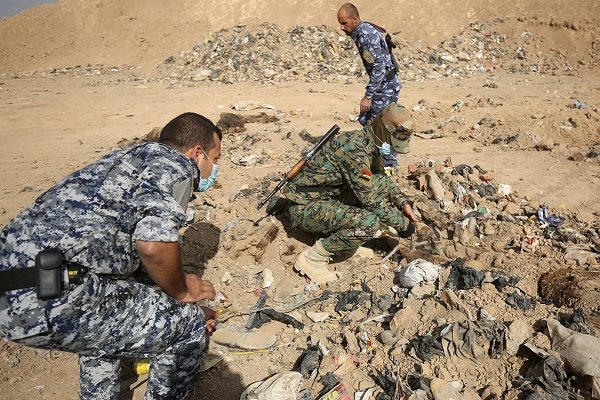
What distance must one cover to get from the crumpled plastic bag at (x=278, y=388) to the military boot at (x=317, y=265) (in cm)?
111

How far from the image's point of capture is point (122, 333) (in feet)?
6.59

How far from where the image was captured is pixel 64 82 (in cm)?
1302

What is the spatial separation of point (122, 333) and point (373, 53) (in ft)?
13.8

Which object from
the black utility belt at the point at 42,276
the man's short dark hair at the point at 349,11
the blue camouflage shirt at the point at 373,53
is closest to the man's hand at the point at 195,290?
the black utility belt at the point at 42,276

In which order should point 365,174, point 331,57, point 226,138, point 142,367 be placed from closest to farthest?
point 142,367 → point 365,174 → point 226,138 → point 331,57

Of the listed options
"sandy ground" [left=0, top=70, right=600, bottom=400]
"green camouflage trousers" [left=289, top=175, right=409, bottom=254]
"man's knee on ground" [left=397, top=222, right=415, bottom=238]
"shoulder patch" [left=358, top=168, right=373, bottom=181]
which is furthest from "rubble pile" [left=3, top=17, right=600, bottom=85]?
"shoulder patch" [left=358, top=168, right=373, bottom=181]

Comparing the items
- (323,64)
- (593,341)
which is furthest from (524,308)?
(323,64)

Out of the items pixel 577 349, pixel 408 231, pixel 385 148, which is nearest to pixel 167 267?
pixel 577 349

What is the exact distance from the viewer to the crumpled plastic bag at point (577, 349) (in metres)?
2.30

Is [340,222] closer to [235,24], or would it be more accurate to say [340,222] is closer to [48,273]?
[48,273]

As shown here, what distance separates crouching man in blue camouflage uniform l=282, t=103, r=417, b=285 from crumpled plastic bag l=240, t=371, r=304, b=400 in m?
1.13

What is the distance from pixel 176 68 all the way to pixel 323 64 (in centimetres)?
466

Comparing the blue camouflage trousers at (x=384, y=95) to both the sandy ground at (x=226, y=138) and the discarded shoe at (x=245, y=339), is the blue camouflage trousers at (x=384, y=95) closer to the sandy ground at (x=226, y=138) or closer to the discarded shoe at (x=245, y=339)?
the sandy ground at (x=226, y=138)

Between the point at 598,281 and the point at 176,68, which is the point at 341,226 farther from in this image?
the point at 176,68
